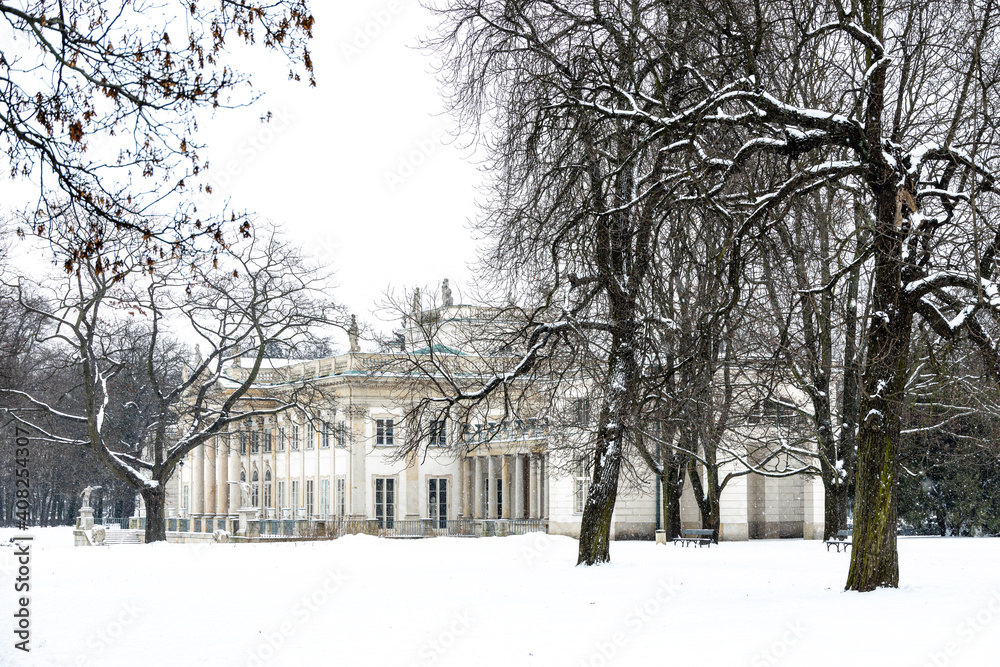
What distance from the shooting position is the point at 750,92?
15664mm

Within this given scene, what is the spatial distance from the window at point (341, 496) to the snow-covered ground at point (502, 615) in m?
36.2

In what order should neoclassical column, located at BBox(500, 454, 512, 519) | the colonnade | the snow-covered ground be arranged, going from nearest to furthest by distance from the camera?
the snow-covered ground, the colonnade, neoclassical column, located at BBox(500, 454, 512, 519)

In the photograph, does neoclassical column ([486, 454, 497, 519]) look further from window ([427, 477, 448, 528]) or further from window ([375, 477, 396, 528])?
window ([375, 477, 396, 528])

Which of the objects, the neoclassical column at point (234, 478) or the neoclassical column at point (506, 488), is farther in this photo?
the neoclassical column at point (234, 478)

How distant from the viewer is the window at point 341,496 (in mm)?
63250

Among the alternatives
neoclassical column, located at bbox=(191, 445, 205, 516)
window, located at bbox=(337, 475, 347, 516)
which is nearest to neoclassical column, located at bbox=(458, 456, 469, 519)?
window, located at bbox=(337, 475, 347, 516)

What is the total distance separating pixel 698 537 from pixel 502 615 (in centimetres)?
2557

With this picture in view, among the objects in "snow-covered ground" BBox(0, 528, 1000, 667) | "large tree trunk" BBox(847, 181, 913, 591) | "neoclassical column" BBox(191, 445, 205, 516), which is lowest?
"neoclassical column" BBox(191, 445, 205, 516)

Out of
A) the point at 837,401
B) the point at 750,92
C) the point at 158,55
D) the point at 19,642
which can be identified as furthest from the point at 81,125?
the point at 837,401

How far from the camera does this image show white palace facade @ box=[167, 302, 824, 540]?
162 feet

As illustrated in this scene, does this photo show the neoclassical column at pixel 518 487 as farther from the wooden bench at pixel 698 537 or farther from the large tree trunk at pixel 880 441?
the large tree trunk at pixel 880 441

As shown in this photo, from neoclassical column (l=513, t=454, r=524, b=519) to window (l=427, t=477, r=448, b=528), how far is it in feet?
19.3

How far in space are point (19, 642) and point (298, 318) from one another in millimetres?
27297

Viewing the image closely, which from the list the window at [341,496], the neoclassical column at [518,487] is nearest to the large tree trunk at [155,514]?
Answer: the neoclassical column at [518,487]
